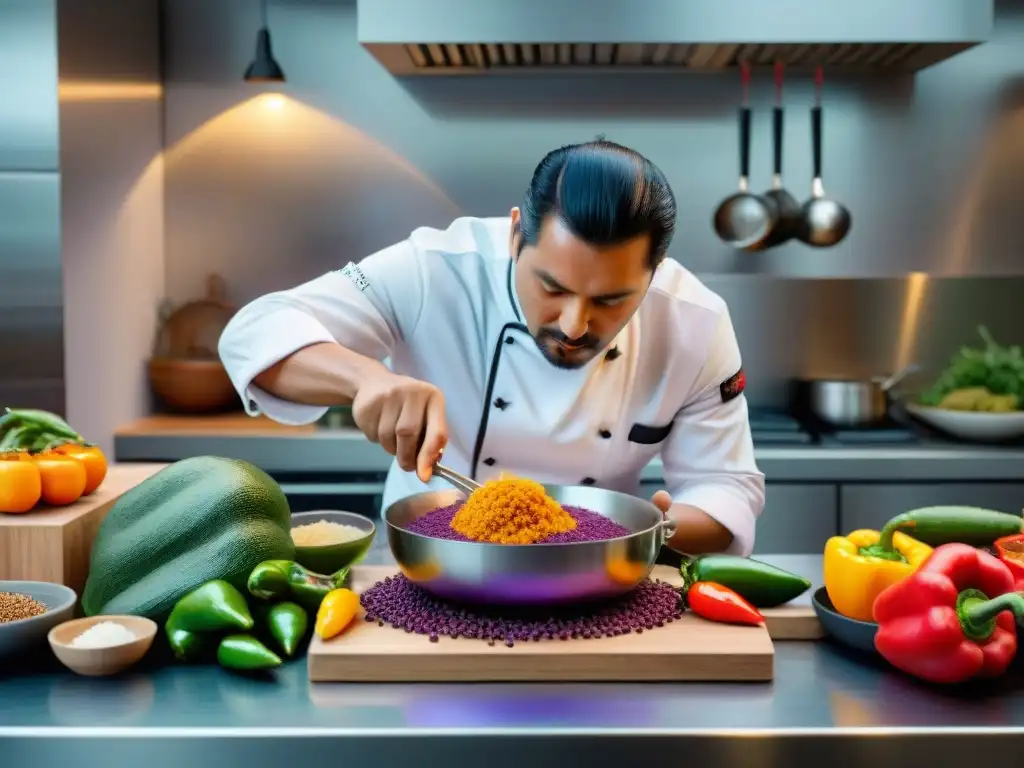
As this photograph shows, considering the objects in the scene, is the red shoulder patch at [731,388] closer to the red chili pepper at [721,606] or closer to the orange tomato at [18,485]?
the red chili pepper at [721,606]

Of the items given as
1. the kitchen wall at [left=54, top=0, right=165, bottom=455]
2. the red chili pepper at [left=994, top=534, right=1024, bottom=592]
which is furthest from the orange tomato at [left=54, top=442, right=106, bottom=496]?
the kitchen wall at [left=54, top=0, right=165, bottom=455]

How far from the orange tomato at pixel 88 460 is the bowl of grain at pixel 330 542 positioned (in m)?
0.28

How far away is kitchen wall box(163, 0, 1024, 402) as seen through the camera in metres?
3.50

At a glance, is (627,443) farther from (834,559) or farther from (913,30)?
(913,30)

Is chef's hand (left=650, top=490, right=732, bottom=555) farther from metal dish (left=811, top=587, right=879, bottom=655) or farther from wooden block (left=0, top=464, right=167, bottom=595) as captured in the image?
wooden block (left=0, top=464, right=167, bottom=595)

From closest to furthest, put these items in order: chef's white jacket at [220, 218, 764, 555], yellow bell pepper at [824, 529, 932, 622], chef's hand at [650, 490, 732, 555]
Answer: yellow bell pepper at [824, 529, 932, 622] < chef's hand at [650, 490, 732, 555] < chef's white jacket at [220, 218, 764, 555]

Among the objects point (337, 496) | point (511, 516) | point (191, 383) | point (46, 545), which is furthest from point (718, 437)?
point (191, 383)

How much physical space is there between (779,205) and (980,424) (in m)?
0.91

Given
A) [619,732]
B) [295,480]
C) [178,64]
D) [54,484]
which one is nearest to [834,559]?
[619,732]

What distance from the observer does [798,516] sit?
2.98m

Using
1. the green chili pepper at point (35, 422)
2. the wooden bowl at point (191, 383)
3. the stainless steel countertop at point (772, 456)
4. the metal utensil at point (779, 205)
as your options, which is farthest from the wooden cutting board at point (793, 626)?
the wooden bowl at point (191, 383)

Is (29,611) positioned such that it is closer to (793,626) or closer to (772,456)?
(793,626)

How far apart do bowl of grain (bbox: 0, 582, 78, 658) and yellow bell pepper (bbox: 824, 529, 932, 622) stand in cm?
92

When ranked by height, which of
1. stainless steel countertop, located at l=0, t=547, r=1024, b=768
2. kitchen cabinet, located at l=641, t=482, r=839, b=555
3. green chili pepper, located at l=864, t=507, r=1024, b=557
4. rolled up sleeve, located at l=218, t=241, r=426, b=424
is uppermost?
rolled up sleeve, located at l=218, t=241, r=426, b=424
